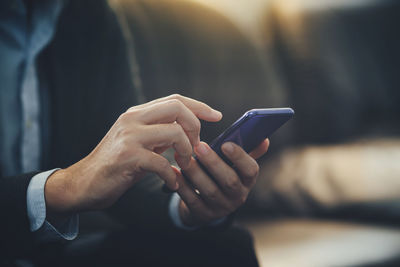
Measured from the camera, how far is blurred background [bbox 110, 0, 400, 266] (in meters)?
0.92

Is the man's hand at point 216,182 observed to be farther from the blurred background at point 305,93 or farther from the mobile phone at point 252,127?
the blurred background at point 305,93

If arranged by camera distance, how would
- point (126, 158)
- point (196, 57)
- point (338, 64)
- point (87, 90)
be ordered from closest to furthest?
point (126, 158) < point (87, 90) < point (196, 57) < point (338, 64)

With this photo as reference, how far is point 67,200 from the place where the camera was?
1.63 ft

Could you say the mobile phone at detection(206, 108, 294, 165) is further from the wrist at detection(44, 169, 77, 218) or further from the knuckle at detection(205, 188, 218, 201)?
the wrist at detection(44, 169, 77, 218)

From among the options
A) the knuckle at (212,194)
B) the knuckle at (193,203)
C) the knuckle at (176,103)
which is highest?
the knuckle at (176,103)

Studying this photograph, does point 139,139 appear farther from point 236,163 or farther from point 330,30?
point 330,30

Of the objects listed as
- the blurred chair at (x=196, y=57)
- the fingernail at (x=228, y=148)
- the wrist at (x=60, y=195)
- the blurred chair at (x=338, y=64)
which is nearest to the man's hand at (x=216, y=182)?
the fingernail at (x=228, y=148)

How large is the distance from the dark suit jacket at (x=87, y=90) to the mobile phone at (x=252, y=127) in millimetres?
216

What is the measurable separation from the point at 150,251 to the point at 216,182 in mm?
137

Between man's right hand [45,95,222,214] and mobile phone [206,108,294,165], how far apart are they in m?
0.04

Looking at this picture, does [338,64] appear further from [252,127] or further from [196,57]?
[252,127]

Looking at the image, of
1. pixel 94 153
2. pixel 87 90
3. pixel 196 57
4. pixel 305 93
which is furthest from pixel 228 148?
pixel 305 93

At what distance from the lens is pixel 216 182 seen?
22.0 inches

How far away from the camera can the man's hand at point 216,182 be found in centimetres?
52
